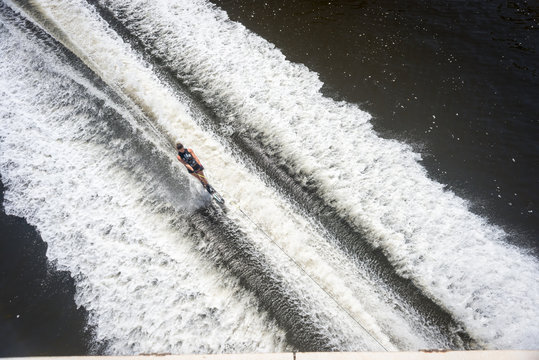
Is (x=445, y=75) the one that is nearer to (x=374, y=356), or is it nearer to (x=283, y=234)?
(x=283, y=234)

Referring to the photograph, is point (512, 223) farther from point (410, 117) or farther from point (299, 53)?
point (299, 53)

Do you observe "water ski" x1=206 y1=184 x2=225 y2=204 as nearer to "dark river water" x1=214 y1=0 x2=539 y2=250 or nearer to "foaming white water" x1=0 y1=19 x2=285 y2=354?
"foaming white water" x1=0 y1=19 x2=285 y2=354

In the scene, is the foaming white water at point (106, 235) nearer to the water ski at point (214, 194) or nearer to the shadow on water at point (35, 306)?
the shadow on water at point (35, 306)

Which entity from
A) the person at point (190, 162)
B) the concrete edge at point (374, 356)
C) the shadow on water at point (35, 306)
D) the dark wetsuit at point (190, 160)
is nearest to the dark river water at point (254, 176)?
the shadow on water at point (35, 306)

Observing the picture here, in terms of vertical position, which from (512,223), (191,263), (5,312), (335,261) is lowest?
(5,312)

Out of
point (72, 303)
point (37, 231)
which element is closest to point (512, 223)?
point (72, 303)

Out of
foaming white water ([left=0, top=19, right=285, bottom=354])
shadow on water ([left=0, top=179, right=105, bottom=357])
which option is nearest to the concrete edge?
foaming white water ([left=0, top=19, right=285, bottom=354])

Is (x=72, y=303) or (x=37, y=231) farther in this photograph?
(x=37, y=231)
